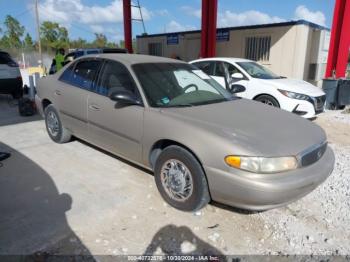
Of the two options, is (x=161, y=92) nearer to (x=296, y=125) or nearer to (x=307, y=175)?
(x=296, y=125)

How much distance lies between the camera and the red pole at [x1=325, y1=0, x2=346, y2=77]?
32.6ft

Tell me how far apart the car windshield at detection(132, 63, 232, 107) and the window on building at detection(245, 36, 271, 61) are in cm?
1087

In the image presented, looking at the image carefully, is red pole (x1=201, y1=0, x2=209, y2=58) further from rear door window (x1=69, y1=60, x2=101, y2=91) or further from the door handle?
the door handle

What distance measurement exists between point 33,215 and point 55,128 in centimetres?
237

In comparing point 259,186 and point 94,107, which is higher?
point 94,107

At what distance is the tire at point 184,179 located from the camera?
118 inches

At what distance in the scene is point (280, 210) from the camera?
336 cm

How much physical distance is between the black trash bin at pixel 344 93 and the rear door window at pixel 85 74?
25.3 feet

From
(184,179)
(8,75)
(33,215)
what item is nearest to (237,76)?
(184,179)

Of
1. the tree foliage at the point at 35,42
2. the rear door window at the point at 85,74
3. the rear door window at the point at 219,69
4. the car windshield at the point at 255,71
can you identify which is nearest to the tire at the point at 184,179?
the rear door window at the point at 85,74

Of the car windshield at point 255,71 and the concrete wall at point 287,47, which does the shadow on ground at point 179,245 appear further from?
the concrete wall at point 287,47

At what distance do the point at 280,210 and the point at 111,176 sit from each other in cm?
210

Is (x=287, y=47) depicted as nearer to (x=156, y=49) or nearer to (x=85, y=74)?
(x=156, y=49)

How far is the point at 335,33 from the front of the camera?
10250 millimetres
